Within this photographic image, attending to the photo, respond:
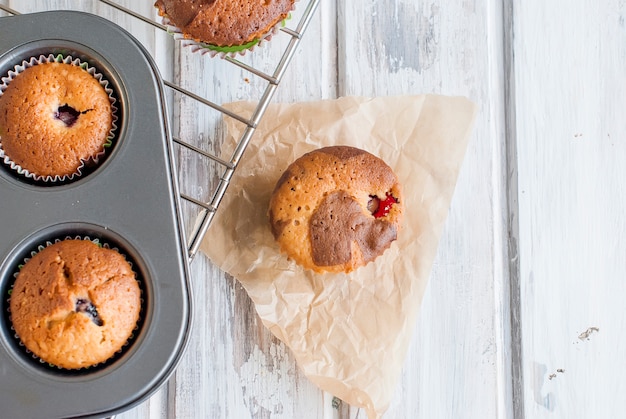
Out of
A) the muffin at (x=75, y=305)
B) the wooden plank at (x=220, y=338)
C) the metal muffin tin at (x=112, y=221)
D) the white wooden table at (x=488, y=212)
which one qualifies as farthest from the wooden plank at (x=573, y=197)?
the muffin at (x=75, y=305)

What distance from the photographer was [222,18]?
5.60 feet

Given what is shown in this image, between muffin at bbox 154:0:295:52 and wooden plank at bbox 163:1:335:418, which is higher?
muffin at bbox 154:0:295:52

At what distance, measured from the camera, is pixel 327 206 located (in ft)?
5.89

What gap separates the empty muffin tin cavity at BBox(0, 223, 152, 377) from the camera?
1.52m

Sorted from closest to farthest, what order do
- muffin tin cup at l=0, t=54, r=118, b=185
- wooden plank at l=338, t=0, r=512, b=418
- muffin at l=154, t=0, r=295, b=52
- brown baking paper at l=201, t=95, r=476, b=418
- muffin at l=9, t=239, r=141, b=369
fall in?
muffin at l=9, t=239, r=141, b=369 → muffin tin cup at l=0, t=54, r=118, b=185 → muffin at l=154, t=0, r=295, b=52 → brown baking paper at l=201, t=95, r=476, b=418 → wooden plank at l=338, t=0, r=512, b=418

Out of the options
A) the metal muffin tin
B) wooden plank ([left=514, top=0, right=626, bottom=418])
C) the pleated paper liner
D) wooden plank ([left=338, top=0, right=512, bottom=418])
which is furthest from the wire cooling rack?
wooden plank ([left=514, top=0, right=626, bottom=418])

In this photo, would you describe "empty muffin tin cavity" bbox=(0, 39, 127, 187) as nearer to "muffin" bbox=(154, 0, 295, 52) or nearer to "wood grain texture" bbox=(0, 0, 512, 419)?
"muffin" bbox=(154, 0, 295, 52)

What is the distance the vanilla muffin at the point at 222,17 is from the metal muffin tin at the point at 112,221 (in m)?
0.21

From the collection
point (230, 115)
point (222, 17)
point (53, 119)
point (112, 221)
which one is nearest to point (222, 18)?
point (222, 17)

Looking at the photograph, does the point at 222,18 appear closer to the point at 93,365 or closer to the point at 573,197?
the point at 93,365

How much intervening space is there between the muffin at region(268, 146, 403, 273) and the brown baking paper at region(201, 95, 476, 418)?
0.13 meters

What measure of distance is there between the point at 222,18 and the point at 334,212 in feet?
1.89

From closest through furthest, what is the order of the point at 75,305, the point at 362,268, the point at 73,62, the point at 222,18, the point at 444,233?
the point at 75,305 < the point at 73,62 < the point at 222,18 < the point at 362,268 < the point at 444,233

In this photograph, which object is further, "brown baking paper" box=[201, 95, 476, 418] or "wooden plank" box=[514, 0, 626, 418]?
"wooden plank" box=[514, 0, 626, 418]
